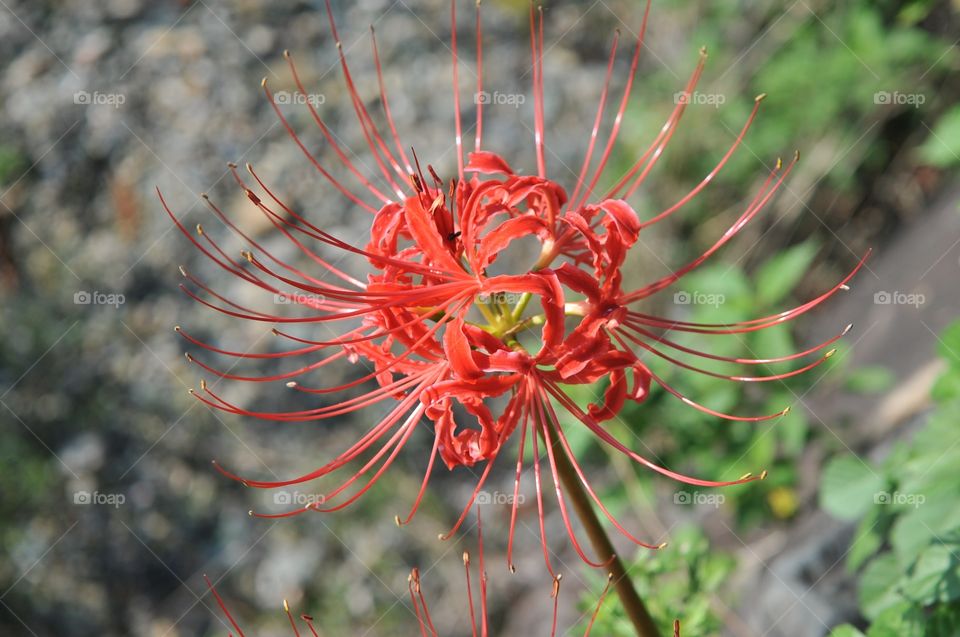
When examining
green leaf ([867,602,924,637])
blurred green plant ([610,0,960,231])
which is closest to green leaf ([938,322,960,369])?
green leaf ([867,602,924,637])

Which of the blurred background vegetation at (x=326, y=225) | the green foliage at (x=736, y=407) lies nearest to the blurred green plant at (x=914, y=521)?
the green foliage at (x=736, y=407)

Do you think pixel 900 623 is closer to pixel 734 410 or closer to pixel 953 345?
pixel 953 345


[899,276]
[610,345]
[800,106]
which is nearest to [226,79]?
[800,106]

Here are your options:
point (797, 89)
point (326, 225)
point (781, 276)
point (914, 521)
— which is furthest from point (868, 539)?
point (326, 225)

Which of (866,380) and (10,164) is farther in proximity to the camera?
(10,164)

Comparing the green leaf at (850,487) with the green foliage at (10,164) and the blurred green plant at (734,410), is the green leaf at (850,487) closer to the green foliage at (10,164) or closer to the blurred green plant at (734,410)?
the blurred green plant at (734,410)

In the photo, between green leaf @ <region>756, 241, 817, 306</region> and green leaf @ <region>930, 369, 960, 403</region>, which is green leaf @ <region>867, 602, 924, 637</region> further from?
green leaf @ <region>756, 241, 817, 306</region>
